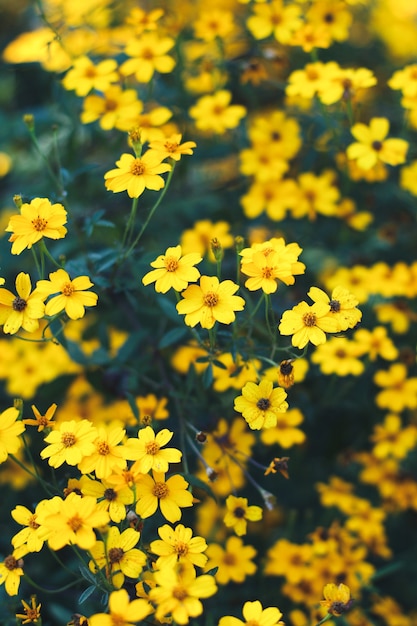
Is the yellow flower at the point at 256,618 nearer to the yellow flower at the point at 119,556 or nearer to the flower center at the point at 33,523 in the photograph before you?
the yellow flower at the point at 119,556

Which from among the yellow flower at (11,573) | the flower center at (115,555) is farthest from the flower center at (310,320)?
the yellow flower at (11,573)

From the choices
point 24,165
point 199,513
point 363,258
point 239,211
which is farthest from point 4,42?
point 199,513

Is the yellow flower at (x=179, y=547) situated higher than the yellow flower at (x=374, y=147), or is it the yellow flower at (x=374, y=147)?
the yellow flower at (x=374, y=147)

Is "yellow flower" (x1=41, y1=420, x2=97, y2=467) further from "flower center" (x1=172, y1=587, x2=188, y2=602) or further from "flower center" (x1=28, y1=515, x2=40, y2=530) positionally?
"flower center" (x1=172, y1=587, x2=188, y2=602)

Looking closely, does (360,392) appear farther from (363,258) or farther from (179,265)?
(179,265)

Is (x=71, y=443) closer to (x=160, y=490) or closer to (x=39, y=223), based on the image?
(x=160, y=490)

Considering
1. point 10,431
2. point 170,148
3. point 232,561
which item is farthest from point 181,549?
point 170,148
